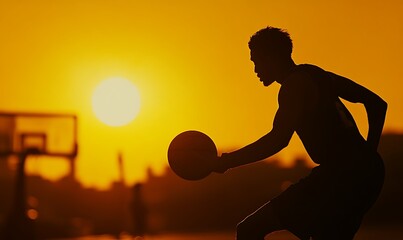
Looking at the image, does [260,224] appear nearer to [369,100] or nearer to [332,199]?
[332,199]

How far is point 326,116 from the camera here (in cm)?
749

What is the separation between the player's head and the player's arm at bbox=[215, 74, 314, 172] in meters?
0.21

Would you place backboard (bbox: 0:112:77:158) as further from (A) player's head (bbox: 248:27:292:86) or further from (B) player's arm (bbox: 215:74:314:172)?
(B) player's arm (bbox: 215:74:314:172)

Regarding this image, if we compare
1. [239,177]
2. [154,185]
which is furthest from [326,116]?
[154,185]

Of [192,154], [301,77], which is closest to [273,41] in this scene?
[301,77]

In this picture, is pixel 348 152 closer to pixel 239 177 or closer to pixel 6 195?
pixel 6 195

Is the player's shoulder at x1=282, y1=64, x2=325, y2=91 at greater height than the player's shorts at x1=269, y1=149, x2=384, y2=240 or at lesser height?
greater

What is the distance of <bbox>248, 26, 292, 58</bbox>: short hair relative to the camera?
7.64 meters

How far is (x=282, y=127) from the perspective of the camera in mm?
7508

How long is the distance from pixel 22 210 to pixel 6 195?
81943mm

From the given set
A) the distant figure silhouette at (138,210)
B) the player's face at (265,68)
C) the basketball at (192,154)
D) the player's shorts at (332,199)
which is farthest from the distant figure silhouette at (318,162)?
the distant figure silhouette at (138,210)

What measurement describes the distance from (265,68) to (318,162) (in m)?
0.73

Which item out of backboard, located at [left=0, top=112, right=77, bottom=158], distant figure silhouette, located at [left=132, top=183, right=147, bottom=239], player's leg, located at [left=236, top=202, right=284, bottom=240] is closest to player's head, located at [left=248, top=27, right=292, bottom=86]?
player's leg, located at [left=236, top=202, right=284, bottom=240]

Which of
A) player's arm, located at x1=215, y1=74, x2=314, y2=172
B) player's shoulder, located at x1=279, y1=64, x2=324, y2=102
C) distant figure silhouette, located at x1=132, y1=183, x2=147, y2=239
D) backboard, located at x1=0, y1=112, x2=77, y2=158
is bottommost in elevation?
distant figure silhouette, located at x1=132, y1=183, x2=147, y2=239
